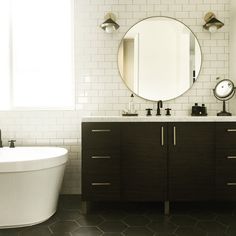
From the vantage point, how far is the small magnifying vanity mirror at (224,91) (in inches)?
124

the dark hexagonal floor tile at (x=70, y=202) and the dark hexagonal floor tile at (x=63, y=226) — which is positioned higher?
the dark hexagonal floor tile at (x=70, y=202)

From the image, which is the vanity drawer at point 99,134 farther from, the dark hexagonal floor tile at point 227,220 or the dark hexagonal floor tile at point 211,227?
the dark hexagonal floor tile at point 227,220

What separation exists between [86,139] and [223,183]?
1.47 meters

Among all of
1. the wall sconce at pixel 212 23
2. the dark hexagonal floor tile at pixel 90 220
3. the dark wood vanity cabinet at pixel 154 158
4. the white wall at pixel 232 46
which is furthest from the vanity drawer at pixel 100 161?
the wall sconce at pixel 212 23

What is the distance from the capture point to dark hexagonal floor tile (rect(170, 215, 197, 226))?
2.60 meters

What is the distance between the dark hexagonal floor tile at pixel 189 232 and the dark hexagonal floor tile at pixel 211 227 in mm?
69

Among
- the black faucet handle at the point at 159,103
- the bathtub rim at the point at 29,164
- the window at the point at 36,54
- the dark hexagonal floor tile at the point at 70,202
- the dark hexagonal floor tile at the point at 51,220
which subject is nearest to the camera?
the bathtub rim at the point at 29,164

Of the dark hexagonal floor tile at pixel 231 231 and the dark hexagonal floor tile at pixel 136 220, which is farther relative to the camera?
the dark hexagonal floor tile at pixel 136 220

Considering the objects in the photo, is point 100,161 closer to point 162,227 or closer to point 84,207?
point 84,207

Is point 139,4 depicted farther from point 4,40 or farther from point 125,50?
point 4,40

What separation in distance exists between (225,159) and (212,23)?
1578 millimetres

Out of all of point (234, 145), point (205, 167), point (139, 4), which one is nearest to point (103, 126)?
point (205, 167)

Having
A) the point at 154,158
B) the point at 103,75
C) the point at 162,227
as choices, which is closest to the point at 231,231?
the point at 162,227

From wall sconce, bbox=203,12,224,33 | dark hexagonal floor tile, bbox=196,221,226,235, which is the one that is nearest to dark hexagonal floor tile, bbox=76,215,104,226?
dark hexagonal floor tile, bbox=196,221,226,235
